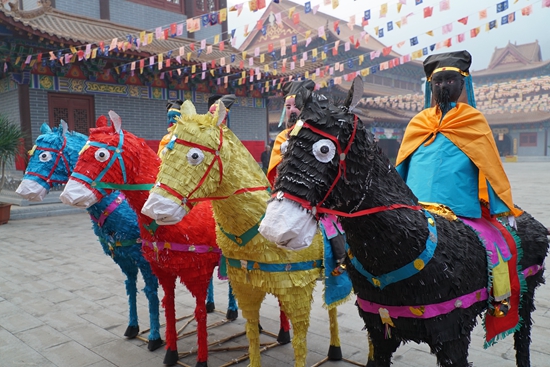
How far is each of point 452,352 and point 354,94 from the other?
1324 millimetres

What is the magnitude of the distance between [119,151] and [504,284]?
2649 millimetres

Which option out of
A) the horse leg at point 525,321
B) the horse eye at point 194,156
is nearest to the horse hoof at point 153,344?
the horse eye at point 194,156

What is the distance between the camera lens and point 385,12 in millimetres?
7387

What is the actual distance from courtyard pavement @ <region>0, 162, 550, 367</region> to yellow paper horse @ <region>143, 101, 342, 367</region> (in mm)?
1005

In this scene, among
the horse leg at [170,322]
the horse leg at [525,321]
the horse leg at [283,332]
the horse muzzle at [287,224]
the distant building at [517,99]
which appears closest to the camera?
the horse muzzle at [287,224]

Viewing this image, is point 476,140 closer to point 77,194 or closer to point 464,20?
point 77,194

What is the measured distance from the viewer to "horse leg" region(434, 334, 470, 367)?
205 cm

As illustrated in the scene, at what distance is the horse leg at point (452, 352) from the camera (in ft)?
6.72

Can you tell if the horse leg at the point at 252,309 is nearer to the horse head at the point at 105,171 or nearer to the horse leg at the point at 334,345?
the horse leg at the point at 334,345

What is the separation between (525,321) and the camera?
2.88 metres

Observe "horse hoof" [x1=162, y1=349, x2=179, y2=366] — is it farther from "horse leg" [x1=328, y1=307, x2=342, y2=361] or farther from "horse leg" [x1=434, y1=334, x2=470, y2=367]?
"horse leg" [x1=434, y1=334, x2=470, y2=367]

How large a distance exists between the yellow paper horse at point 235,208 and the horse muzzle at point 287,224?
0.94 meters

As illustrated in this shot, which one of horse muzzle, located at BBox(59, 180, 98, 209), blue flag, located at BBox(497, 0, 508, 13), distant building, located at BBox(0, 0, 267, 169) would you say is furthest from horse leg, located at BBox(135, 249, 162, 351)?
blue flag, located at BBox(497, 0, 508, 13)

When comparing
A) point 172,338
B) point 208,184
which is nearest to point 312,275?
point 208,184
